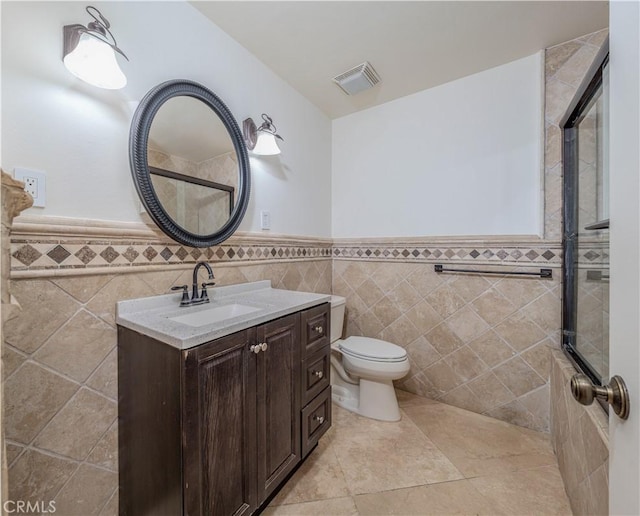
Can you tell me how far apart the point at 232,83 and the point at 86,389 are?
64.8 inches

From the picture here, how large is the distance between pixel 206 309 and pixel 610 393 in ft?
4.36

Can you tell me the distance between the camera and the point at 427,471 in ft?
4.53

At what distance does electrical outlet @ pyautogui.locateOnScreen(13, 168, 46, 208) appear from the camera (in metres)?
0.85

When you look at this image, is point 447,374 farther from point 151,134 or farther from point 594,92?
point 151,134

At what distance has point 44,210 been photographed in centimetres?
90

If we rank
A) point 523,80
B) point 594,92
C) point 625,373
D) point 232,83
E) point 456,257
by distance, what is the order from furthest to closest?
1. point 456,257
2. point 523,80
3. point 232,83
4. point 594,92
5. point 625,373

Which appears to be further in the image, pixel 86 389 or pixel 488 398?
pixel 488 398

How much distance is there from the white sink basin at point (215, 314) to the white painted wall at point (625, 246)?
1.09m

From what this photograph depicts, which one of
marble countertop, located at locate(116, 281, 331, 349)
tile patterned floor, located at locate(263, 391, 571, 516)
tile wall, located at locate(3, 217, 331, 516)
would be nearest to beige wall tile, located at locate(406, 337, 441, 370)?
tile patterned floor, located at locate(263, 391, 571, 516)

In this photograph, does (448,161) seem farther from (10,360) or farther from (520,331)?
(10,360)

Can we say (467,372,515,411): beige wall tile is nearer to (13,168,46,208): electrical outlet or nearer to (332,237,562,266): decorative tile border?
(332,237,562,266): decorative tile border

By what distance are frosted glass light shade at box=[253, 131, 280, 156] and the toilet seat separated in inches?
54.9

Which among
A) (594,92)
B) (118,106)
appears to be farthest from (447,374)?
(118,106)

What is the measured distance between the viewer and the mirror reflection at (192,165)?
1.21 meters
